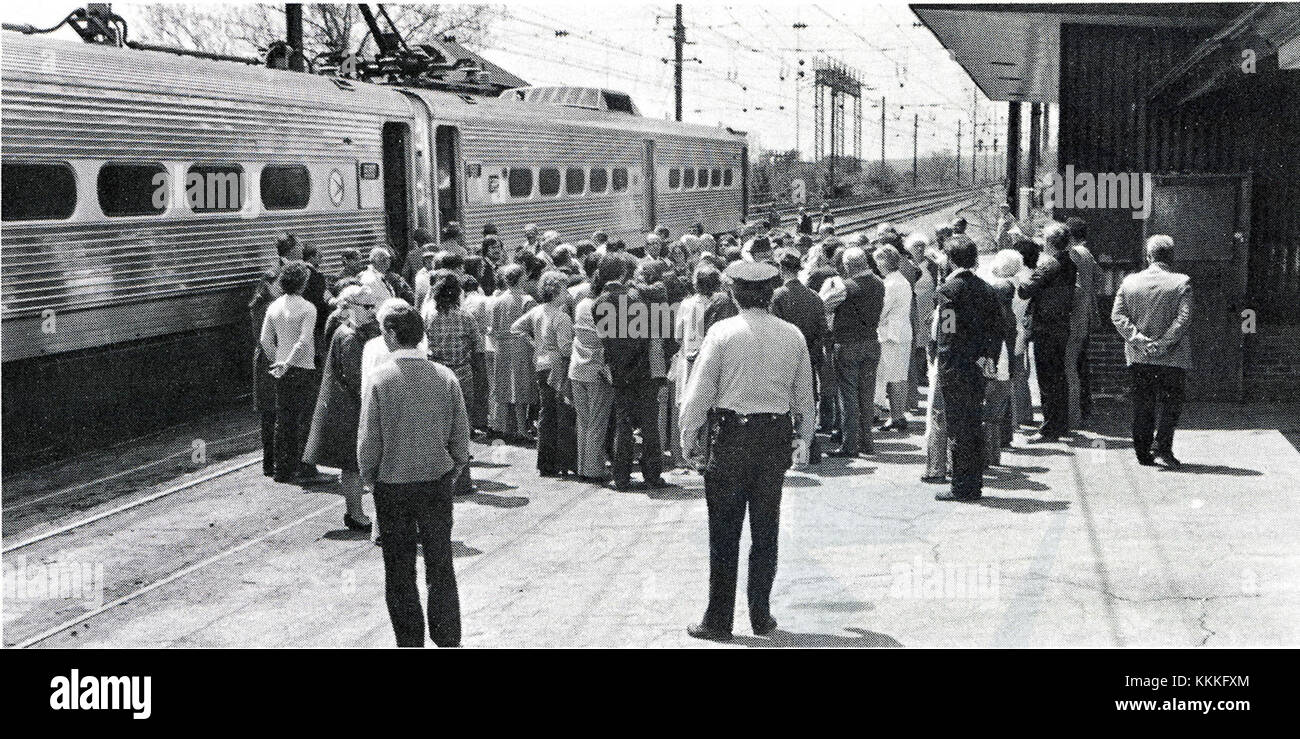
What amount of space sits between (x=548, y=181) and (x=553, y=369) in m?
11.7

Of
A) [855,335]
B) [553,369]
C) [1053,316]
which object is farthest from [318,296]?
[1053,316]

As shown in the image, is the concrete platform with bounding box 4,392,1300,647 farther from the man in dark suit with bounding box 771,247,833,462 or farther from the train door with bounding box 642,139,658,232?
the train door with bounding box 642,139,658,232

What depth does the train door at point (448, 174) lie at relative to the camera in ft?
61.9

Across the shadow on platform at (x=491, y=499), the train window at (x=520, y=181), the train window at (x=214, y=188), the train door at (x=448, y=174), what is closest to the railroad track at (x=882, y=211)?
the train window at (x=520, y=181)

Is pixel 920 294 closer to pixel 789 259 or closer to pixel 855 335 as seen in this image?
pixel 855 335

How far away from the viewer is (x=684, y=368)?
10828mm

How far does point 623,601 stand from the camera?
761 cm

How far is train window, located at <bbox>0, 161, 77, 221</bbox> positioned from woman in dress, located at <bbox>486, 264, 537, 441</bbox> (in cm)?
360

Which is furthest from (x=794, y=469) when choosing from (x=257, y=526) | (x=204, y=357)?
(x=204, y=357)

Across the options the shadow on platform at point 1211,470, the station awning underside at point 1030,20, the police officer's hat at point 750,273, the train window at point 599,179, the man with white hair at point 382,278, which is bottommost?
the shadow on platform at point 1211,470

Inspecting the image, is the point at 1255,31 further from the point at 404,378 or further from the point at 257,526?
the point at 257,526

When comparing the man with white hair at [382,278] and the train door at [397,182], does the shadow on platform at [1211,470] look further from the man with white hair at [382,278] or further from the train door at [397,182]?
the train door at [397,182]

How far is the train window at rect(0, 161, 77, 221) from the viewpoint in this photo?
36.2 ft

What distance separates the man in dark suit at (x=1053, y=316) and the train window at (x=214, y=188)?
25.4 feet
